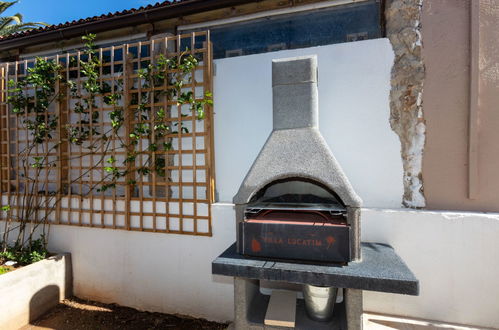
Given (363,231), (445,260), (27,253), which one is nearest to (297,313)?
(363,231)

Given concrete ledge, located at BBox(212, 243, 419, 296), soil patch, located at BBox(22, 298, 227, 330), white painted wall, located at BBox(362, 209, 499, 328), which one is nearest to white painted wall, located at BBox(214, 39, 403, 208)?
white painted wall, located at BBox(362, 209, 499, 328)

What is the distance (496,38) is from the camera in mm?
2711

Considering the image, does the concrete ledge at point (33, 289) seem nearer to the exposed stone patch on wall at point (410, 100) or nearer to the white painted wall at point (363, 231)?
the white painted wall at point (363, 231)

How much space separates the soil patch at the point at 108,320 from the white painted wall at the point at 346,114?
1.82 meters

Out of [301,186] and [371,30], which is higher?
[371,30]

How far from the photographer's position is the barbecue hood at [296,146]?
2.29m

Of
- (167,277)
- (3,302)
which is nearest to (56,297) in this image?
(3,302)

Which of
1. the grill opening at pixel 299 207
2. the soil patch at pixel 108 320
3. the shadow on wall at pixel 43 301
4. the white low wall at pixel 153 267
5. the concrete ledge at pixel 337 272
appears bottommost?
the soil patch at pixel 108 320

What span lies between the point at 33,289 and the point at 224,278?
2.67 metres

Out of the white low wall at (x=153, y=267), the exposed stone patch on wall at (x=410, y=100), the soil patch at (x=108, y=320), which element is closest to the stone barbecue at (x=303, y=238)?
the white low wall at (x=153, y=267)

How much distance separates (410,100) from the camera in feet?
9.55

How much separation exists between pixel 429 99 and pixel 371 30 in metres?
1.38

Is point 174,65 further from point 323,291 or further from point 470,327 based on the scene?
point 470,327

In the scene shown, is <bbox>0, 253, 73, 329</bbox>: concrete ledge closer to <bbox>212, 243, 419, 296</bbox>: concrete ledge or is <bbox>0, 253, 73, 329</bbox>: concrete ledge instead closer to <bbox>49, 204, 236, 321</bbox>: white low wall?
<bbox>49, 204, 236, 321</bbox>: white low wall
